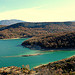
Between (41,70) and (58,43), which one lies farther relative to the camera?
(58,43)

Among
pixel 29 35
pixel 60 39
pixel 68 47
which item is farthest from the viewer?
pixel 29 35

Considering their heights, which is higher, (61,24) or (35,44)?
(61,24)

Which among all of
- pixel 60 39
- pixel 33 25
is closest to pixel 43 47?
pixel 60 39

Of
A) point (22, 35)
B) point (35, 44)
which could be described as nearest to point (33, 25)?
point (22, 35)

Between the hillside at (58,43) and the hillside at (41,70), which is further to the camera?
the hillside at (58,43)

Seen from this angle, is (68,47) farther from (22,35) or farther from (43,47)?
(22,35)

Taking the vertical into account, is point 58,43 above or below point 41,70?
below

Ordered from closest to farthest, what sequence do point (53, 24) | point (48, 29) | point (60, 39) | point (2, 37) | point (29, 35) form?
point (60, 39)
point (2, 37)
point (29, 35)
point (48, 29)
point (53, 24)

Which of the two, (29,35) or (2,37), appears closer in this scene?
(2,37)

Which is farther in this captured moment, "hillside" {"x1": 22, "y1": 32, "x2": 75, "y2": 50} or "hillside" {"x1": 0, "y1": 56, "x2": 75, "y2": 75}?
"hillside" {"x1": 22, "y1": 32, "x2": 75, "y2": 50}
